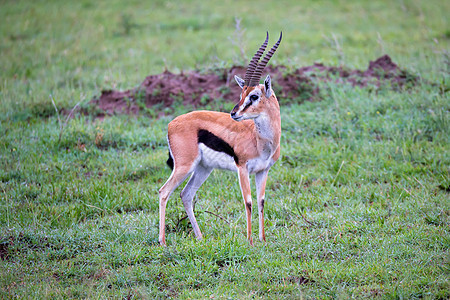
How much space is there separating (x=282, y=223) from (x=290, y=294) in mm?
1500

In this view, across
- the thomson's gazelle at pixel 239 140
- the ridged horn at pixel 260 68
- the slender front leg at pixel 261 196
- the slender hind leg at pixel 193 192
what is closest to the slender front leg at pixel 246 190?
the thomson's gazelle at pixel 239 140

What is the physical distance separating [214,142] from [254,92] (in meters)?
0.68

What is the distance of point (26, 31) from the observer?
13750 millimetres

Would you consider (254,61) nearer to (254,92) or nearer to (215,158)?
(254,92)

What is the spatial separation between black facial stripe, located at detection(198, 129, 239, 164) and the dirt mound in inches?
132

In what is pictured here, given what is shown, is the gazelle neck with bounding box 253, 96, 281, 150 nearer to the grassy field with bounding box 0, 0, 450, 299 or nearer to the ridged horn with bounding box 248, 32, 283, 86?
the ridged horn with bounding box 248, 32, 283, 86

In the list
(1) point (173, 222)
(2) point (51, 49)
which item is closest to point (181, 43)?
(2) point (51, 49)

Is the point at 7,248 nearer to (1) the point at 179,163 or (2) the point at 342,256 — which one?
(1) the point at 179,163

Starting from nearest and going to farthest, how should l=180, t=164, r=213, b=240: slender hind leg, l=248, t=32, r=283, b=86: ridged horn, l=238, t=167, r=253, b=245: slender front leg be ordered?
l=248, t=32, r=283, b=86: ridged horn
l=238, t=167, r=253, b=245: slender front leg
l=180, t=164, r=213, b=240: slender hind leg

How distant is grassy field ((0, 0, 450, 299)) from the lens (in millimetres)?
4206

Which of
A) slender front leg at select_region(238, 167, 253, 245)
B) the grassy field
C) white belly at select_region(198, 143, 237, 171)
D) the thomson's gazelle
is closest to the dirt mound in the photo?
the grassy field

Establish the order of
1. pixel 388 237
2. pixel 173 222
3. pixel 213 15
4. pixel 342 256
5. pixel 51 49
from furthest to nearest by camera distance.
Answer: pixel 213 15 → pixel 51 49 → pixel 173 222 → pixel 388 237 → pixel 342 256

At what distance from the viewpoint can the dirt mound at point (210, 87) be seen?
848 cm

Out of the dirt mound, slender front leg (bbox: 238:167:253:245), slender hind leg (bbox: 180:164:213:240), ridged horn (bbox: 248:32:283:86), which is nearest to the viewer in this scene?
ridged horn (bbox: 248:32:283:86)
